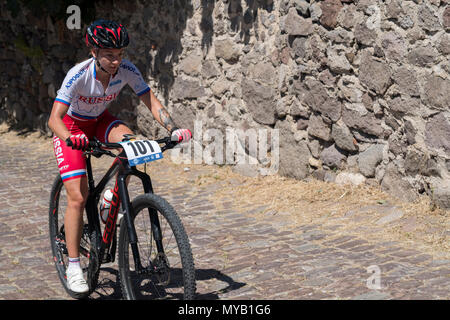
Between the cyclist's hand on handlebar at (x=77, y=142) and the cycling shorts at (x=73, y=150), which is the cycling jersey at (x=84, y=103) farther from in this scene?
the cyclist's hand on handlebar at (x=77, y=142)

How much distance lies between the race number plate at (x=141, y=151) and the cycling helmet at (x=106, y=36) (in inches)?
25.3

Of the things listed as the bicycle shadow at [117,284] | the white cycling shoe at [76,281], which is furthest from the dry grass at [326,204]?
the white cycling shoe at [76,281]

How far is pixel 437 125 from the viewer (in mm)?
5910

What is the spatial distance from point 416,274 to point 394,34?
236 cm

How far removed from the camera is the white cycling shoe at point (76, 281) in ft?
14.8

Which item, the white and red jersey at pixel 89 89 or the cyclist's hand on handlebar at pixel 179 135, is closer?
the cyclist's hand on handlebar at pixel 179 135

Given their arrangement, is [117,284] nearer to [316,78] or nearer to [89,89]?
[89,89]

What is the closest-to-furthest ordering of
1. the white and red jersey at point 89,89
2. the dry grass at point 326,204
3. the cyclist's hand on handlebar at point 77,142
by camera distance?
the cyclist's hand on handlebar at point 77,142, the white and red jersey at point 89,89, the dry grass at point 326,204

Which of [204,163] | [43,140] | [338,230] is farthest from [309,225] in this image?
[43,140]

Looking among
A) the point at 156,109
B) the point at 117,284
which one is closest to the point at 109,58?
the point at 156,109

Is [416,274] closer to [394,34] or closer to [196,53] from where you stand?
[394,34]

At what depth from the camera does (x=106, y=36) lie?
4.26 metres

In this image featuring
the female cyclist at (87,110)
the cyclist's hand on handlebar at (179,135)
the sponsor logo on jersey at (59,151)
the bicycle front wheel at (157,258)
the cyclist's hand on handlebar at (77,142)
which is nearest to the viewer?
the bicycle front wheel at (157,258)

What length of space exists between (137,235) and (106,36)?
1.20 meters
